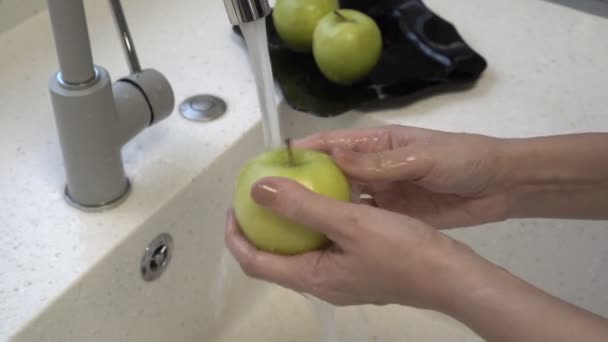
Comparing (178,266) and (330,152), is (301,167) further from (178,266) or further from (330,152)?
(178,266)

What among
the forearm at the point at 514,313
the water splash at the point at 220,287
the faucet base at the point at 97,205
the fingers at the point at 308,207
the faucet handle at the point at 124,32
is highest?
the faucet handle at the point at 124,32

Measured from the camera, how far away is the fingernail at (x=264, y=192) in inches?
18.4

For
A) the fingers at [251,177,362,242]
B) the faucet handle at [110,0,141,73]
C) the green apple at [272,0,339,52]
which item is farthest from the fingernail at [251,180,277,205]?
the green apple at [272,0,339,52]

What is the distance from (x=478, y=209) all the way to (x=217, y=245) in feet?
0.92

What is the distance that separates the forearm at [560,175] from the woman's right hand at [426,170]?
13 millimetres

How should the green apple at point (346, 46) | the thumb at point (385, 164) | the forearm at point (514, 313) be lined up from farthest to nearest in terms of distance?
the green apple at point (346, 46)
the thumb at point (385, 164)
the forearm at point (514, 313)

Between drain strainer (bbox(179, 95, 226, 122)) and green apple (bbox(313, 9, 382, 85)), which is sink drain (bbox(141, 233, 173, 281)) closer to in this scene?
drain strainer (bbox(179, 95, 226, 122))

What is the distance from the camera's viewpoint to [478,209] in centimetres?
64

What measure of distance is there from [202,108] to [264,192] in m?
0.29

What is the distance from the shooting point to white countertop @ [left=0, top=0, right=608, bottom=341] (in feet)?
1.87

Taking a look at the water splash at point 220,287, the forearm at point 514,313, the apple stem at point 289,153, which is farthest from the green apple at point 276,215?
the water splash at point 220,287

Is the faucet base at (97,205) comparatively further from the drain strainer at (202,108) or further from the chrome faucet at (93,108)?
the drain strainer at (202,108)

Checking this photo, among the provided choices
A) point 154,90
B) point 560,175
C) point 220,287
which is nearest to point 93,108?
point 154,90

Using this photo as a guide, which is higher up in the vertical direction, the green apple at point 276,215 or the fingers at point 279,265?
the green apple at point 276,215
